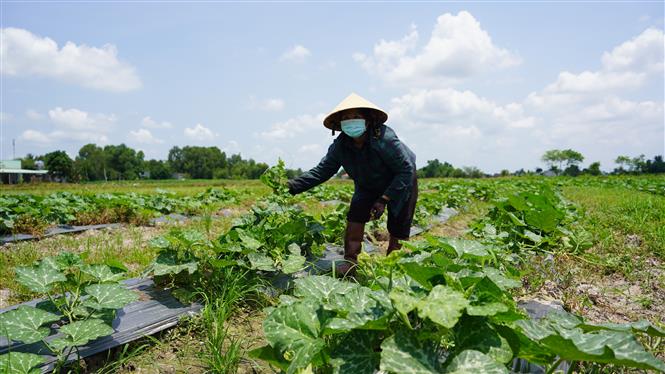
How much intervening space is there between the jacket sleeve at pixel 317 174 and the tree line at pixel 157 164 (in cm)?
6527

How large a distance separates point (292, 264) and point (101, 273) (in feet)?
Result: 4.16

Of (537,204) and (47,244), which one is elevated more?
(537,204)

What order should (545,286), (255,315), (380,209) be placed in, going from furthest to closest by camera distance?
1. (380,209)
2. (545,286)
3. (255,315)

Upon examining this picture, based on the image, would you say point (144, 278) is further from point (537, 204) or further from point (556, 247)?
point (537, 204)

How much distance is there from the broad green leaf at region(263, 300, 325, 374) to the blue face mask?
222 centimetres

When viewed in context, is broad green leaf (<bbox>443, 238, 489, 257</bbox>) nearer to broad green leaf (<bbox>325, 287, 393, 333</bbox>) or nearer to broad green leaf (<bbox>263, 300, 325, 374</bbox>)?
broad green leaf (<bbox>325, 287, 393, 333</bbox>)

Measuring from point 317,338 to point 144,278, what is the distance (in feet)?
7.04

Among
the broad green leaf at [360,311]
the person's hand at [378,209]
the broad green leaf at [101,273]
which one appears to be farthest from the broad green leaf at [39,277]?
the person's hand at [378,209]

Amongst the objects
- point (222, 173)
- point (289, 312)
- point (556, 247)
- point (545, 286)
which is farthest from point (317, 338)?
point (222, 173)

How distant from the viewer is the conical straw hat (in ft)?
12.2

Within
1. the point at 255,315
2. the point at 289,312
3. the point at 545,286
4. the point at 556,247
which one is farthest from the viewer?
the point at 556,247

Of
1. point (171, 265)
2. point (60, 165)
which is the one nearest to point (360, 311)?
point (171, 265)

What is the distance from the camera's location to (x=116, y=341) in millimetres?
2301

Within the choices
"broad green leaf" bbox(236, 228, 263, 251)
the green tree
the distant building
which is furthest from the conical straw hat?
the green tree
